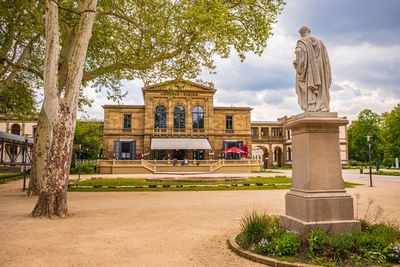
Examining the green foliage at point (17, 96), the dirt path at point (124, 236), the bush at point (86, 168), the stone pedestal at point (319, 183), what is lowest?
the bush at point (86, 168)

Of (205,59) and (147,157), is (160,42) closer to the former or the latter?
(205,59)

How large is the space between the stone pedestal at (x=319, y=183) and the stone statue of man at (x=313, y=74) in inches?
11.2

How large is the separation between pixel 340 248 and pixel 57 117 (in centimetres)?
772

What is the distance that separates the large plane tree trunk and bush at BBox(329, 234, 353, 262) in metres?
6.88

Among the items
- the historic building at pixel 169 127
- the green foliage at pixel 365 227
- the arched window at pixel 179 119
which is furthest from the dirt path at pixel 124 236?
the arched window at pixel 179 119

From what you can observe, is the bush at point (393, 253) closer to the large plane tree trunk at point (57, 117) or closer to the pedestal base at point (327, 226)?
the pedestal base at point (327, 226)

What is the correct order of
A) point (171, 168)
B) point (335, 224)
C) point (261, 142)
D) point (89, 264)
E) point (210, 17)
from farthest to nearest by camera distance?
point (261, 142) → point (171, 168) → point (210, 17) → point (335, 224) → point (89, 264)

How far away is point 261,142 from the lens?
5269 cm

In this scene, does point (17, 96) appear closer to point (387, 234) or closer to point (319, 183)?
point (319, 183)

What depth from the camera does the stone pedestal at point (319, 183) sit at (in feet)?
15.4

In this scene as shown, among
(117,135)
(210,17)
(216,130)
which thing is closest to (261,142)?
(216,130)

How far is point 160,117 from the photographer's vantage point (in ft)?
134

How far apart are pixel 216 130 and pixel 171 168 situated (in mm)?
11527

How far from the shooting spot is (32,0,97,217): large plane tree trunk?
759 centimetres
